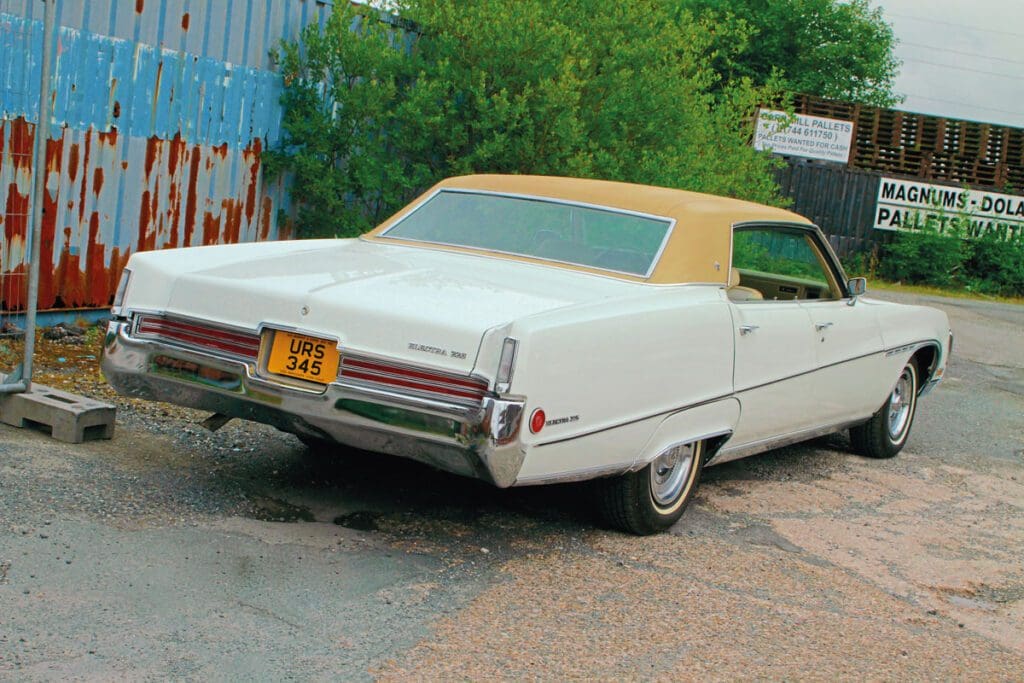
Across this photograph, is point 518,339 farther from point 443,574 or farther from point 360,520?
point 360,520

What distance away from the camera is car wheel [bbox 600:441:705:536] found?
4.91 meters

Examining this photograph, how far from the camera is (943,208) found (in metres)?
24.1

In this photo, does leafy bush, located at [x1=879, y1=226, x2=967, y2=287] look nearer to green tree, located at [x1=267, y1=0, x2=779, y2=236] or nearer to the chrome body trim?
green tree, located at [x1=267, y1=0, x2=779, y2=236]

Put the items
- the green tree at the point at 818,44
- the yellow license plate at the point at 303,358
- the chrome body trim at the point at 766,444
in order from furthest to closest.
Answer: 1. the green tree at the point at 818,44
2. the chrome body trim at the point at 766,444
3. the yellow license plate at the point at 303,358

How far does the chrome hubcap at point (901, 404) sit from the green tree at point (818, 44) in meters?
29.8

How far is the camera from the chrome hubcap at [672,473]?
5125 mm

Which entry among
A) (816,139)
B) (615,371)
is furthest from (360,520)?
(816,139)

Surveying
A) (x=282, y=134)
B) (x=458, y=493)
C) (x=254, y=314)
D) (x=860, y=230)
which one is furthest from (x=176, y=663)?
(x=860, y=230)

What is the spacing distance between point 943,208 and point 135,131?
766 inches

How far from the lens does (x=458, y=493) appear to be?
5359mm

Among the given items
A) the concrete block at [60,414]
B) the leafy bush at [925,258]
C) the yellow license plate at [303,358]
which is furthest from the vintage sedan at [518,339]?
the leafy bush at [925,258]

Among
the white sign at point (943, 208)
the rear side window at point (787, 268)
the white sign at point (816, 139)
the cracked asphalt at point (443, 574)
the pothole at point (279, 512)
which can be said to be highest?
the white sign at point (816, 139)

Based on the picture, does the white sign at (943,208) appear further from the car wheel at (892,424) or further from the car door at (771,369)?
the car door at (771,369)

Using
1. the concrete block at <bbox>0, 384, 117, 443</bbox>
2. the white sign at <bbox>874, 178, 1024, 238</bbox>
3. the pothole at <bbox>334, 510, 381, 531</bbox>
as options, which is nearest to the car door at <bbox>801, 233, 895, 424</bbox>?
the pothole at <bbox>334, 510, 381, 531</bbox>
